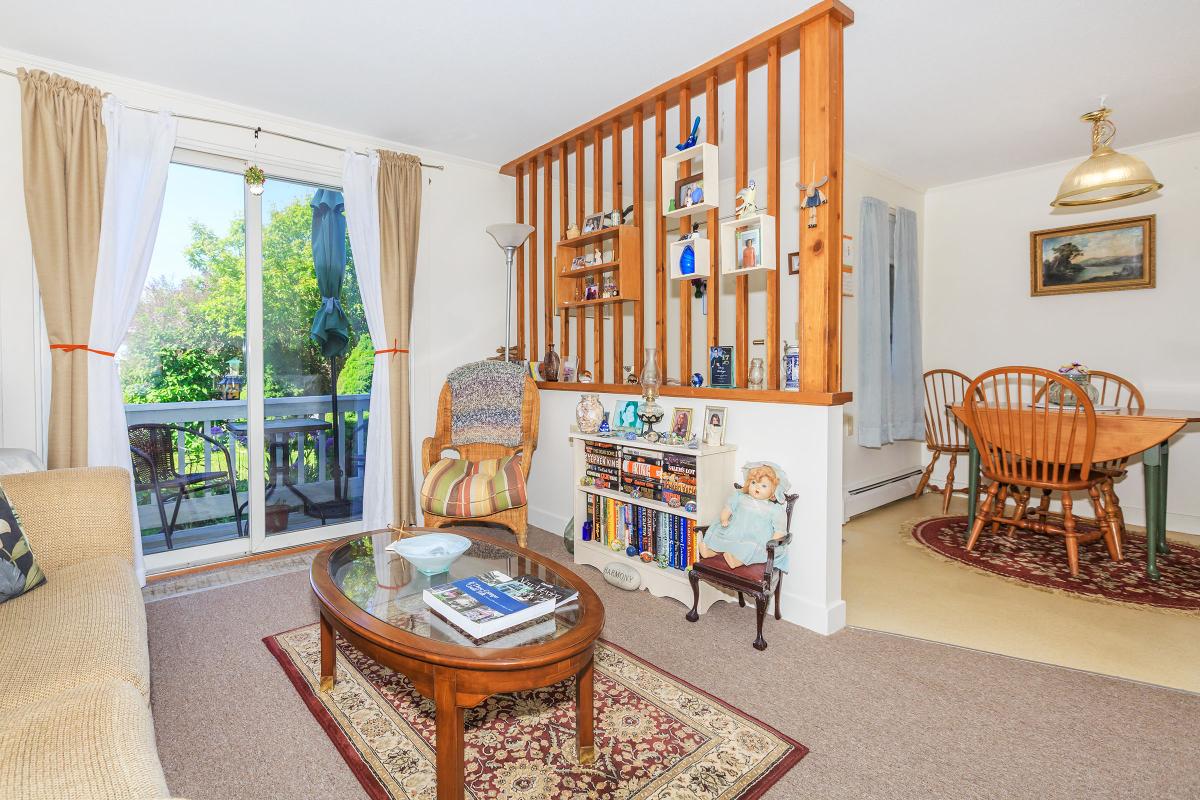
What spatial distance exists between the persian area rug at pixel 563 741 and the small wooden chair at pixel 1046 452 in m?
2.09

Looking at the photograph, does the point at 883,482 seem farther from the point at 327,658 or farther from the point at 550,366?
the point at 327,658

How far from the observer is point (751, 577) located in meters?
2.16

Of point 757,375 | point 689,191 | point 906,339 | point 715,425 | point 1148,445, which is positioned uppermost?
point 689,191

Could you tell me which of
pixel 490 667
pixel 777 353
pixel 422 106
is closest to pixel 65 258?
pixel 422 106

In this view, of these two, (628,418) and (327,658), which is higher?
(628,418)

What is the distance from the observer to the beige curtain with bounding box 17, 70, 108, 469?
2.51 meters

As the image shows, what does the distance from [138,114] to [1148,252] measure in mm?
5796

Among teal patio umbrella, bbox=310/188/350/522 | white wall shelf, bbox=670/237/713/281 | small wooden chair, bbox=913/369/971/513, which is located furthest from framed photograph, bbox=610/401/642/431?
small wooden chair, bbox=913/369/971/513

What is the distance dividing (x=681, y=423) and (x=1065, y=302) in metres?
3.29

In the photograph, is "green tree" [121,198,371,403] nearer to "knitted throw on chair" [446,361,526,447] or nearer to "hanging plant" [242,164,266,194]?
"hanging plant" [242,164,266,194]

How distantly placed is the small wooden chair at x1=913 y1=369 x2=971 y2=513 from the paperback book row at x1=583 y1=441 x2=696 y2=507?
283 cm

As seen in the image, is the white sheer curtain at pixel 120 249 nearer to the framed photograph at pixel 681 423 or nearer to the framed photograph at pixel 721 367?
the framed photograph at pixel 681 423

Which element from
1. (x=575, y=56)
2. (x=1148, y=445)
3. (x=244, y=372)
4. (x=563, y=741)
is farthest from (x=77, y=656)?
(x=1148, y=445)

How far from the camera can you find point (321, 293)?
3.44m
